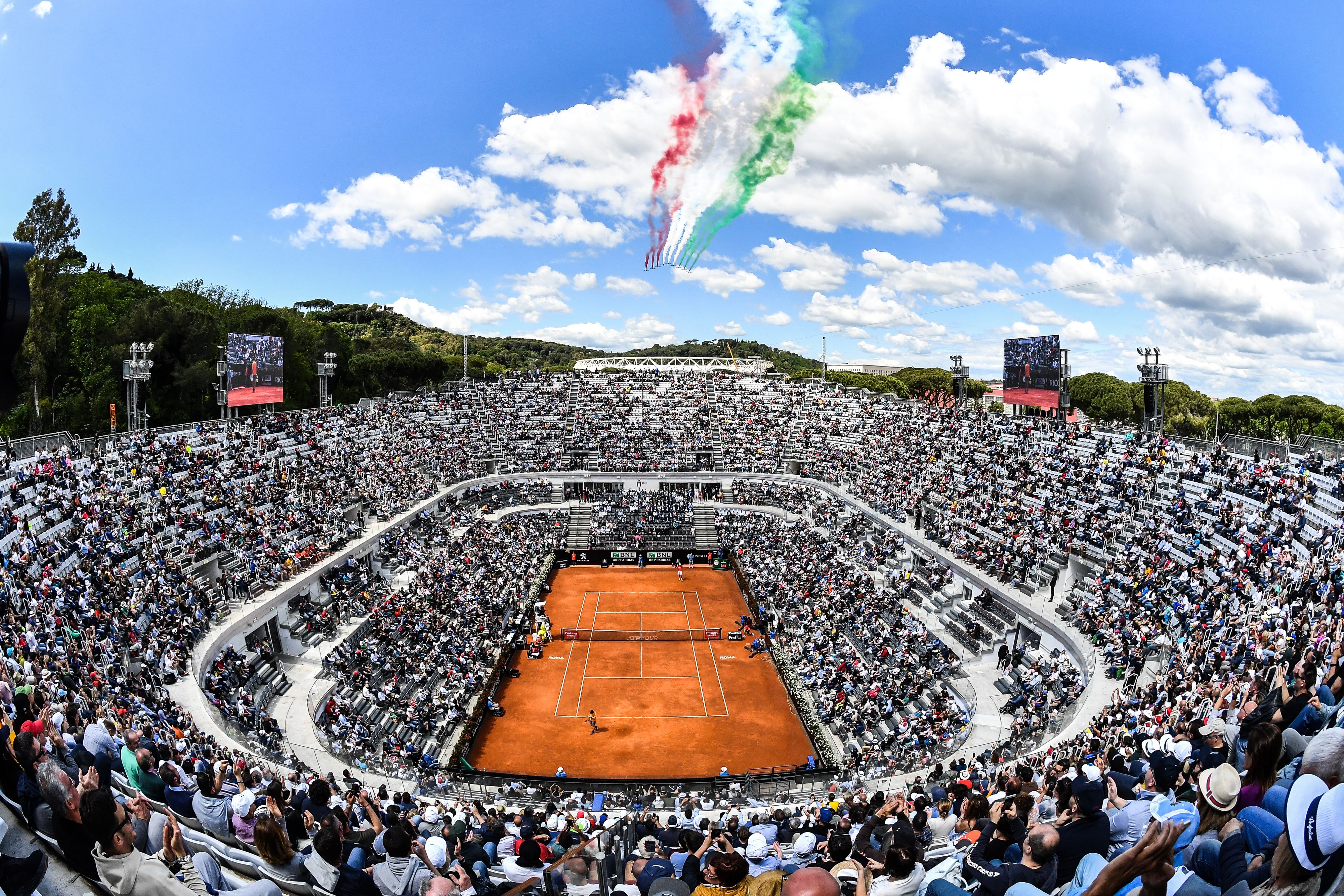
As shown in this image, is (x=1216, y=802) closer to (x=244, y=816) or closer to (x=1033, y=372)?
(x=244, y=816)

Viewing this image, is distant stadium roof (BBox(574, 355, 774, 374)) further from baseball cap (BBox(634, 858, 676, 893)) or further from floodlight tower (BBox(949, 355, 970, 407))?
baseball cap (BBox(634, 858, 676, 893))

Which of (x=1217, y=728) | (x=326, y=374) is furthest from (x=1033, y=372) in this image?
(x=326, y=374)

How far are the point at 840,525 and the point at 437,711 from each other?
3122 cm

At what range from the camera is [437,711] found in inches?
1190

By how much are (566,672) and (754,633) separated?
36.2 feet

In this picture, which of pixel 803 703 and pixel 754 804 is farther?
pixel 803 703

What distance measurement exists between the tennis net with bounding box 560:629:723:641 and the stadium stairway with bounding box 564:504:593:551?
43.5 ft

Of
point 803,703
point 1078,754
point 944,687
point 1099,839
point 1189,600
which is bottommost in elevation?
point 803,703

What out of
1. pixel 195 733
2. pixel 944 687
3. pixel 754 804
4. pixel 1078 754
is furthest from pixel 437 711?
pixel 1078 754

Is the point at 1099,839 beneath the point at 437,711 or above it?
above

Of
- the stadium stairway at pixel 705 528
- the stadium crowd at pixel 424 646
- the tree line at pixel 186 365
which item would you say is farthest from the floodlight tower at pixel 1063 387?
the stadium crowd at pixel 424 646

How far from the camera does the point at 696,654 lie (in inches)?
1578

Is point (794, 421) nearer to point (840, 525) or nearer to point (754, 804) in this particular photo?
point (840, 525)

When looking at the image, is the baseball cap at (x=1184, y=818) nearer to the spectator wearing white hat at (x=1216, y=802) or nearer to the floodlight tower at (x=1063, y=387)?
the spectator wearing white hat at (x=1216, y=802)
